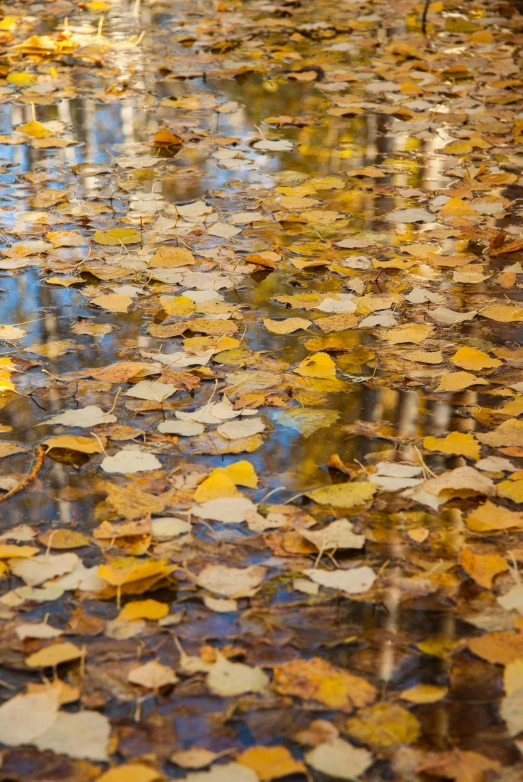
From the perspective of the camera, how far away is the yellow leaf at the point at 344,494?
1.72 meters

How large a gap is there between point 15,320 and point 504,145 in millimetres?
2303

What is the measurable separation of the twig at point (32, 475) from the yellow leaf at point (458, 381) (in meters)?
0.90

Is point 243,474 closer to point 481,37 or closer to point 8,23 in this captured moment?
point 481,37

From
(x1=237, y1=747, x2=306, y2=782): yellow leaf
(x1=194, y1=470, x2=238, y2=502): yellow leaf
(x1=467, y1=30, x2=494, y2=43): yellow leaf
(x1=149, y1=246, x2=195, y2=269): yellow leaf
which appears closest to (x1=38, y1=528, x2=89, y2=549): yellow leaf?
(x1=194, y1=470, x2=238, y2=502): yellow leaf

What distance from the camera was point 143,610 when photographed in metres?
1.45

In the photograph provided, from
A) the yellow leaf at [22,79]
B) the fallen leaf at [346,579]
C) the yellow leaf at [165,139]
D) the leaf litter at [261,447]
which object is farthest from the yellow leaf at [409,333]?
the yellow leaf at [22,79]

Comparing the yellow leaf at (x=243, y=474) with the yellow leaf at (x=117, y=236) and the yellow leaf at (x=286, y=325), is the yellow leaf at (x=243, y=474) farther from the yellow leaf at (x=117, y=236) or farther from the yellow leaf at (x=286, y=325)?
the yellow leaf at (x=117, y=236)

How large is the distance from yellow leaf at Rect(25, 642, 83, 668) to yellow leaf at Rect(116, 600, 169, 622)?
93mm

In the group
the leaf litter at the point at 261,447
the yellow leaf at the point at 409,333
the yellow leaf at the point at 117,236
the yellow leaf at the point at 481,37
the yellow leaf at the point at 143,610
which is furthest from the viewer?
the yellow leaf at the point at 481,37

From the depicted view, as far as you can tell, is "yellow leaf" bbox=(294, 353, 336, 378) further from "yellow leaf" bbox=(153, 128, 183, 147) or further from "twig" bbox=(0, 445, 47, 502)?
"yellow leaf" bbox=(153, 128, 183, 147)

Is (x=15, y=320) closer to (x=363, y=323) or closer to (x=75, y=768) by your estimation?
(x=363, y=323)

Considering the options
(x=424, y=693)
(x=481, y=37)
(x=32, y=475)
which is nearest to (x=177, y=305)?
(x=32, y=475)

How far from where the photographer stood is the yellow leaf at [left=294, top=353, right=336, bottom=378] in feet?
7.08

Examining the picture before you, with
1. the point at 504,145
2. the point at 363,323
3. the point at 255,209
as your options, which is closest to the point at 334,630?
the point at 363,323
